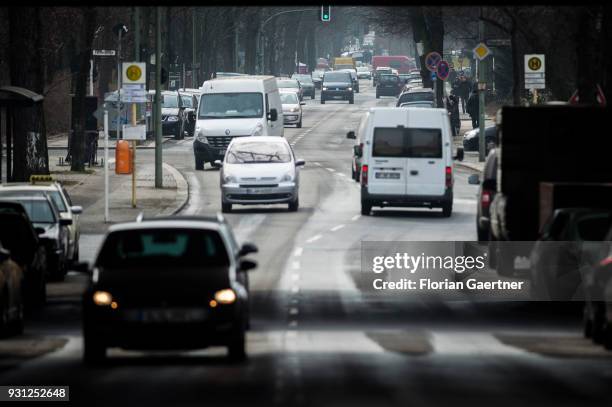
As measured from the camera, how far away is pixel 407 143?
37.8m

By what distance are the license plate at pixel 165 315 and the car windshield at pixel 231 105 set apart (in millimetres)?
35797

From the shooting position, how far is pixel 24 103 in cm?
3616

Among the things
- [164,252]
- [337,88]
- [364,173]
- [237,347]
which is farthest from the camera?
[337,88]

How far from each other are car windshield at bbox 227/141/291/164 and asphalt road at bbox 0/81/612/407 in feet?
18.0

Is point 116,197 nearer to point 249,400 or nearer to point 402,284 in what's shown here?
point 402,284

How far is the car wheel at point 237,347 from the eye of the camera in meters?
16.6

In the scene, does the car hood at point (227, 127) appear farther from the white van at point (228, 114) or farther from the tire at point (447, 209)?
the tire at point (447, 209)

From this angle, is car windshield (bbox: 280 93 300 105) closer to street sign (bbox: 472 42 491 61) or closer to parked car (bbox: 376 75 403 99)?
street sign (bbox: 472 42 491 61)

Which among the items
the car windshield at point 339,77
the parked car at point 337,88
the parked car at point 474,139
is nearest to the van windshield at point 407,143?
the parked car at point 474,139

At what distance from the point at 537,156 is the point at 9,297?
430 inches

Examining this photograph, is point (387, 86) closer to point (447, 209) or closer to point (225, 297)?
point (447, 209)

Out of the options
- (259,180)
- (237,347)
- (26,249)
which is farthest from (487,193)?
(237,347)

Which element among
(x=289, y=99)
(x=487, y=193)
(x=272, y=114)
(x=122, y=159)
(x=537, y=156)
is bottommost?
(x=487, y=193)

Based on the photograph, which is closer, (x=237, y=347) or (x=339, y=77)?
(x=237, y=347)
